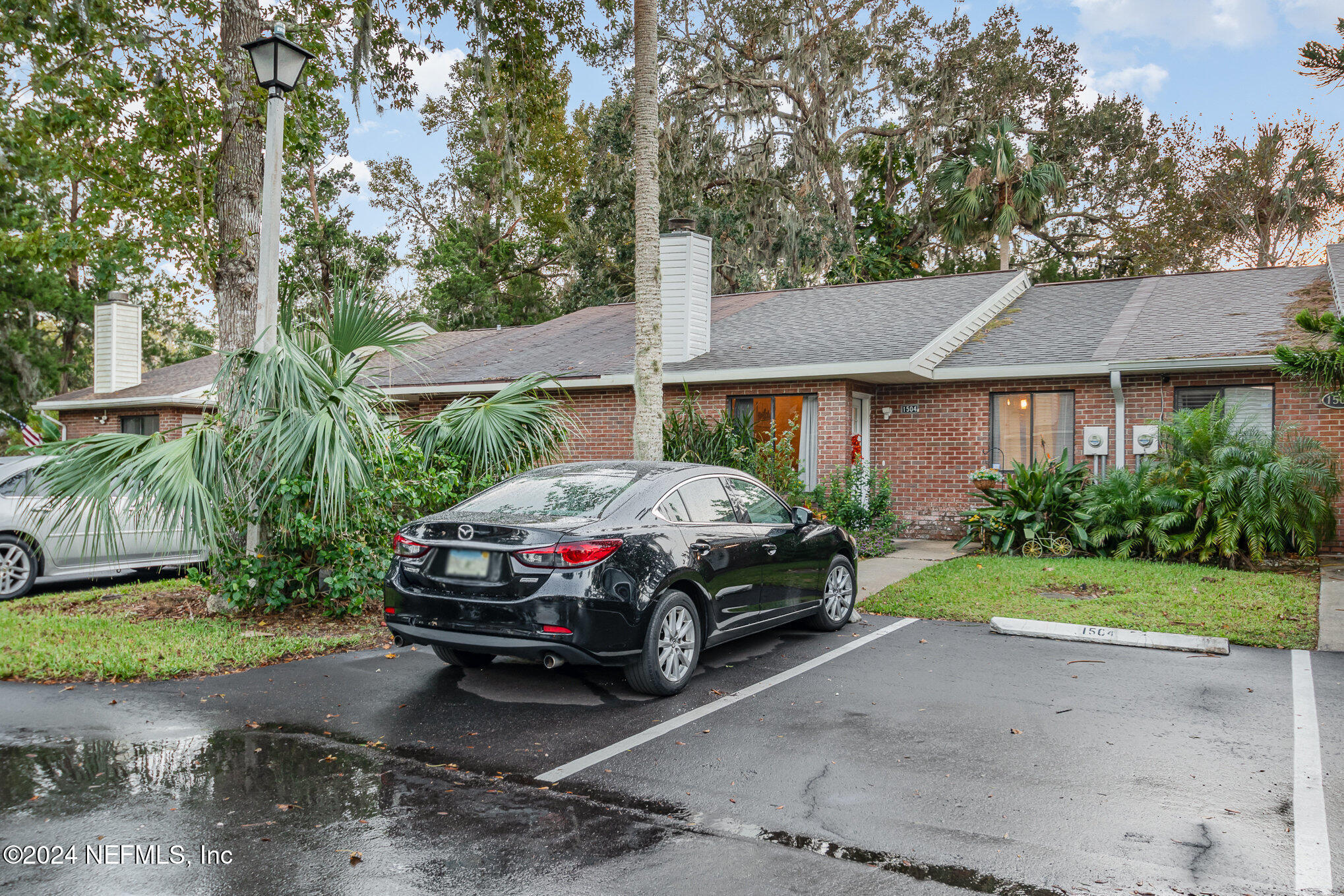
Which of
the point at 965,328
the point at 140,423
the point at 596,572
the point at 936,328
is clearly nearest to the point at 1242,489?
the point at 936,328

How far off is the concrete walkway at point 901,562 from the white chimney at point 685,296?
15.4 feet

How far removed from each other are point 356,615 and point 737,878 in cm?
557

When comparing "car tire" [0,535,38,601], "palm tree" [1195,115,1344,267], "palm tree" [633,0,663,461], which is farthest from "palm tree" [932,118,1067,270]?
"car tire" [0,535,38,601]

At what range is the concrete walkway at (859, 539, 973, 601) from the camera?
983 centimetres

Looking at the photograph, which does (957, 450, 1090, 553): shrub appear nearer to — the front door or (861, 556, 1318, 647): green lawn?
(861, 556, 1318, 647): green lawn

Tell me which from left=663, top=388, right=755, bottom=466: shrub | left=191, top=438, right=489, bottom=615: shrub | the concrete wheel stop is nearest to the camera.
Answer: the concrete wheel stop

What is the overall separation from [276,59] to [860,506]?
29.5ft

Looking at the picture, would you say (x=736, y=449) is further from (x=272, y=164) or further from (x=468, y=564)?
(x=468, y=564)

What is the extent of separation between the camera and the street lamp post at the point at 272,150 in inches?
299

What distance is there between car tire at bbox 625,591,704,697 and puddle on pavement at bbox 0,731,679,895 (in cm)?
145

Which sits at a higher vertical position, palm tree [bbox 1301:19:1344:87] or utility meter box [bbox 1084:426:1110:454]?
palm tree [bbox 1301:19:1344:87]

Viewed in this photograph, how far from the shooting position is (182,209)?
478 inches

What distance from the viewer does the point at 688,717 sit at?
5199mm

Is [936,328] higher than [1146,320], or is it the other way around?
[1146,320]
